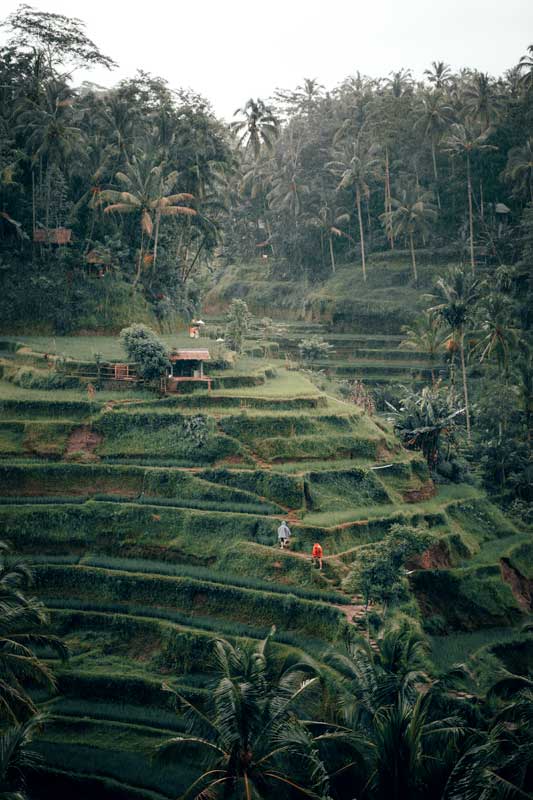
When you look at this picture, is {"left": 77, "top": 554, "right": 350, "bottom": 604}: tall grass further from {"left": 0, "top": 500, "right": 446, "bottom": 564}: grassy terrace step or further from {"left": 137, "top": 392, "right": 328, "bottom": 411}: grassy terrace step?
{"left": 137, "top": 392, "right": 328, "bottom": 411}: grassy terrace step

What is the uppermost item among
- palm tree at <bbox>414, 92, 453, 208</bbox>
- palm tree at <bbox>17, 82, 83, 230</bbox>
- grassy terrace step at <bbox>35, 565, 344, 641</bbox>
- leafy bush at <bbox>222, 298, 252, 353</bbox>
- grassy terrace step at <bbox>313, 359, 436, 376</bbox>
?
palm tree at <bbox>414, 92, 453, 208</bbox>

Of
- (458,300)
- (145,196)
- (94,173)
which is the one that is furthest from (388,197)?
(145,196)

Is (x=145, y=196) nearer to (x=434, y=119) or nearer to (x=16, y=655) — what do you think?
(x=434, y=119)

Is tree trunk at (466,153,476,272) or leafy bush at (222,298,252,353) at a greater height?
tree trunk at (466,153,476,272)

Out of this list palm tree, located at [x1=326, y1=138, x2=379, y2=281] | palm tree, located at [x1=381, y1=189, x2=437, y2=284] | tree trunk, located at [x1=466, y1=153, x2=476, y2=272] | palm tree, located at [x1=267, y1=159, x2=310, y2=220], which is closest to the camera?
tree trunk, located at [x1=466, y1=153, x2=476, y2=272]

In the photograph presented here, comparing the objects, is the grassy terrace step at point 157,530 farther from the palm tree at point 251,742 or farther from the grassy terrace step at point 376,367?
the grassy terrace step at point 376,367

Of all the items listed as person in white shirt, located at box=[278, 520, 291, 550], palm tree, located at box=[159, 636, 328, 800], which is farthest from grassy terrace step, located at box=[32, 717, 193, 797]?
person in white shirt, located at box=[278, 520, 291, 550]
